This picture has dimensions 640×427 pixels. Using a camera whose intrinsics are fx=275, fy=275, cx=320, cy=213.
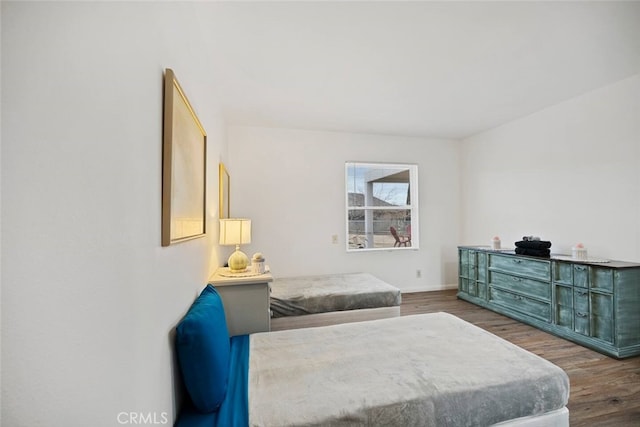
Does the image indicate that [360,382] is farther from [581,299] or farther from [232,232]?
[581,299]

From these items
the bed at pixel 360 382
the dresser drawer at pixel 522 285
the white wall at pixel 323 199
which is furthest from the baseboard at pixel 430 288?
the bed at pixel 360 382

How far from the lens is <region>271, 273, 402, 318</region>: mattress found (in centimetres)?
287

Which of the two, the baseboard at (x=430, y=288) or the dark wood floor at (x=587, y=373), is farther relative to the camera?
the baseboard at (x=430, y=288)

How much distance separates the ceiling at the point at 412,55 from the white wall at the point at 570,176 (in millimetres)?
260

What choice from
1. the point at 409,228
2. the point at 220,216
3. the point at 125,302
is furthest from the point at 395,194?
the point at 125,302

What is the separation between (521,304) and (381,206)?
2.30 meters

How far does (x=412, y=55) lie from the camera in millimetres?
2354

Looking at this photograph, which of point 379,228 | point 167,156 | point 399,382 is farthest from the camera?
point 379,228

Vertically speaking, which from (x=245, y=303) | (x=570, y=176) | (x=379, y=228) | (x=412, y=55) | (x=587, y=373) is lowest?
(x=587, y=373)

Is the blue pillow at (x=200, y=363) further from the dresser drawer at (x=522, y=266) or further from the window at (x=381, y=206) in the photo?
the dresser drawer at (x=522, y=266)

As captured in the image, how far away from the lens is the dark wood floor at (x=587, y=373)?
1778mm

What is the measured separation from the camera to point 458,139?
4.95 metres

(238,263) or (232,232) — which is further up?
(232,232)

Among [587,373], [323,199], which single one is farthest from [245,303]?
[587,373]
